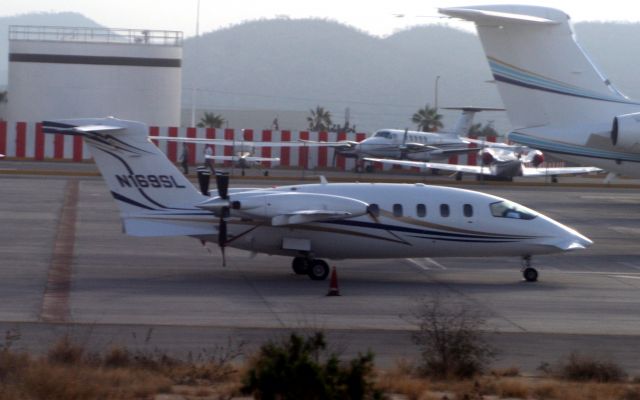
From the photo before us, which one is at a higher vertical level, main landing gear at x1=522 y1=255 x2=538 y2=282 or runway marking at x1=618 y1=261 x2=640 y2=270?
main landing gear at x1=522 y1=255 x2=538 y2=282

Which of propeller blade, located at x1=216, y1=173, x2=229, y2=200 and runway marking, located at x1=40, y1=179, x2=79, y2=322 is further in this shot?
propeller blade, located at x1=216, y1=173, x2=229, y2=200

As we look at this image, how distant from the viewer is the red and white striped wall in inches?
2389

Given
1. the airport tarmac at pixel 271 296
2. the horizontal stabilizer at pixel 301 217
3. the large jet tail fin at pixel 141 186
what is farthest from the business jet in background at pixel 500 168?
the large jet tail fin at pixel 141 186

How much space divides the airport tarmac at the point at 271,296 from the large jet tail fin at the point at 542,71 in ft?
13.7

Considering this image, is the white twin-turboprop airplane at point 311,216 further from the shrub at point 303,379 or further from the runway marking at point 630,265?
the shrub at point 303,379

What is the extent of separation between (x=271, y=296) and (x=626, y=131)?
1490 cm

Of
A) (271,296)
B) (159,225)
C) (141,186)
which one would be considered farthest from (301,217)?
(141,186)

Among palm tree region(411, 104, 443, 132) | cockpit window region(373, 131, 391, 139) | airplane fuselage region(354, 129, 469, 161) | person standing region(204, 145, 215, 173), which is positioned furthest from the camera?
palm tree region(411, 104, 443, 132)

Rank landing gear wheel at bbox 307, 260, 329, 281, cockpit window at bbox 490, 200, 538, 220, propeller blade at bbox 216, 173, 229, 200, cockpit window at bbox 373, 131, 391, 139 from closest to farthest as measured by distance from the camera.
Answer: propeller blade at bbox 216, 173, 229, 200
landing gear wheel at bbox 307, 260, 329, 281
cockpit window at bbox 490, 200, 538, 220
cockpit window at bbox 373, 131, 391, 139

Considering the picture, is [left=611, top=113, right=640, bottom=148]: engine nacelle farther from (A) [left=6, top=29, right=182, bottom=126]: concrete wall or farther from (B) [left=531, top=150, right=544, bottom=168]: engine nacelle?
(A) [left=6, top=29, right=182, bottom=126]: concrete wall

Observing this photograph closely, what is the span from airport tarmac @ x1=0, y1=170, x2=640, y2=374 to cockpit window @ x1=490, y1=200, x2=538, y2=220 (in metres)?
1.50

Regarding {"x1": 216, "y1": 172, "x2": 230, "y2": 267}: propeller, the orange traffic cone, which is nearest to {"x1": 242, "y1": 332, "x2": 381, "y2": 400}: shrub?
the orange traffic cone

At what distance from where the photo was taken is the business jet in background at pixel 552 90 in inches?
1216

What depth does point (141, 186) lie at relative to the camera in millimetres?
21938
